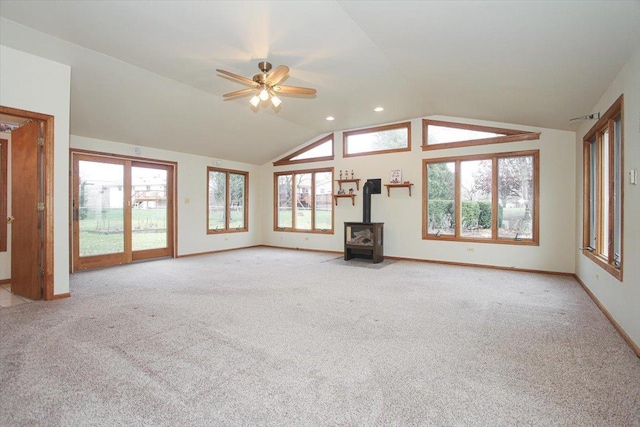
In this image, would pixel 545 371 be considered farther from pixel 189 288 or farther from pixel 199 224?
pixel 199 224

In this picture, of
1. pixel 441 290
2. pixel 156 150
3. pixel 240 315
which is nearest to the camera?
pixel 240 315

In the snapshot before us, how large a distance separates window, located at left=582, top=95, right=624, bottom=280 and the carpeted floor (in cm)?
66

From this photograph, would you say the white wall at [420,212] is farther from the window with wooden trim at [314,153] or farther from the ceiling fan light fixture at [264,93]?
the ceiling fan light fixture at [264,93]

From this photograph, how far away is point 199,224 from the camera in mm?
7703

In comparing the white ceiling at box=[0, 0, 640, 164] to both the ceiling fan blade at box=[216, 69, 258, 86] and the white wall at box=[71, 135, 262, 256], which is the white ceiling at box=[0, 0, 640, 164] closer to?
the ceiling fan blade at box=[216, 69, 258, 86]

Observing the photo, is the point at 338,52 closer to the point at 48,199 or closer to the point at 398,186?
the point at 398,186

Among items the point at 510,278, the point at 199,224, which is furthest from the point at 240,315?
the point at 199,224

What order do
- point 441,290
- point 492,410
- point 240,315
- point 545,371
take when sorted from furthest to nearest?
point 441,290 → point 240,315 → point 545,371 → point 492,410

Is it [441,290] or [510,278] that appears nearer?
[441,290]

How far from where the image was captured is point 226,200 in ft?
27.8

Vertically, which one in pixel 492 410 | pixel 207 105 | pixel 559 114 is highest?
pixel 207 105

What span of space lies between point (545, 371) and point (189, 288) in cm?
410

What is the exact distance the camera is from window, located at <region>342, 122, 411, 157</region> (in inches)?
274

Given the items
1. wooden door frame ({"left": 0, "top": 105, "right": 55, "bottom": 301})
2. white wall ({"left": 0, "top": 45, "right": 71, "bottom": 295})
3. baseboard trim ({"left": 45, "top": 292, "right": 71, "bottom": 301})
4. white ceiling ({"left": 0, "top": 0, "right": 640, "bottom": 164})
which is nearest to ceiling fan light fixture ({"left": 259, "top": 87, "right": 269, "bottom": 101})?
white ceiling ({"left": 0, "top": 0, "right": 640, "bottom": 164})
